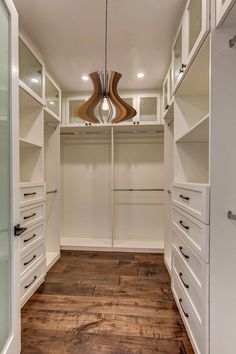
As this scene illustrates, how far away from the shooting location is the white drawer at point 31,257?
2.04 metres

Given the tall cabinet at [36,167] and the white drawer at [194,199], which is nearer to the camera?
the white drawer at [194,199]

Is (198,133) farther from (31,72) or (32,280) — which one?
(32,280)

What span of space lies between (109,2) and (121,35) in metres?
0.39

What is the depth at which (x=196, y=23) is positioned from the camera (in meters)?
1.51

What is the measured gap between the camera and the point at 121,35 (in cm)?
208

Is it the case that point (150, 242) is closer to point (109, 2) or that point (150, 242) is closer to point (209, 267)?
point (209, 267)

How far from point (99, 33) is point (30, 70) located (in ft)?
2.64

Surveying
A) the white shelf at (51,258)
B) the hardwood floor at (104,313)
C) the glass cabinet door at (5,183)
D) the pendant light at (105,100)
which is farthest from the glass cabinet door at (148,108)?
the white shelf at (51,258)

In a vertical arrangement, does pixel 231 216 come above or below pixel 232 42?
below

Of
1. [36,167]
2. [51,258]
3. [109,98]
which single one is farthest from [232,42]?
[51,258]

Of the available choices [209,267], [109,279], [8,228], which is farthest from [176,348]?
[8,228]

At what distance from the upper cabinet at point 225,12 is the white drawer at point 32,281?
2.48m

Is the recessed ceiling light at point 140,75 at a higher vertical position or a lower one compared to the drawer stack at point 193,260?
higher

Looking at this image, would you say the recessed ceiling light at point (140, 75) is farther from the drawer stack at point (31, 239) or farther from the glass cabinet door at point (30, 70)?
the drawer stack at point (31, 239)
